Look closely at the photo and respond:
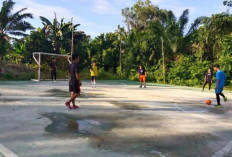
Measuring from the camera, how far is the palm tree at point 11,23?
23406 mm

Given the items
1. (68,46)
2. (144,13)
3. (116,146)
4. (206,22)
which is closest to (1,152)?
(116,146)

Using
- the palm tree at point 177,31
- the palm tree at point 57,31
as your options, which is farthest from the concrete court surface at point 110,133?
the palm tree at point 57,31

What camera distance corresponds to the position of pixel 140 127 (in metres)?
4.98

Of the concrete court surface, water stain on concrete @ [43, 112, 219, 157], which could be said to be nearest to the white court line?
the concrete court surface

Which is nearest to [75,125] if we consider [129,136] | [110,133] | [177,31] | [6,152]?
[110,133]

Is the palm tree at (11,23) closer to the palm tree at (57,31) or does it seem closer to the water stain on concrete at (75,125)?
the palm tree at (57,31)

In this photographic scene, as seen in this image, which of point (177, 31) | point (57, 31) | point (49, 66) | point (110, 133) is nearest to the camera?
point (110, 133)

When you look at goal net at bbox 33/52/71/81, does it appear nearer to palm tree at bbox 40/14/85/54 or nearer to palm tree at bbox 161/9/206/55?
palm tree at bbox 40/14/85/54

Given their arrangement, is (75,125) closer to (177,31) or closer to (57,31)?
(177,31)

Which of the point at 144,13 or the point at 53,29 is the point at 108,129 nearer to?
the point at 53,29

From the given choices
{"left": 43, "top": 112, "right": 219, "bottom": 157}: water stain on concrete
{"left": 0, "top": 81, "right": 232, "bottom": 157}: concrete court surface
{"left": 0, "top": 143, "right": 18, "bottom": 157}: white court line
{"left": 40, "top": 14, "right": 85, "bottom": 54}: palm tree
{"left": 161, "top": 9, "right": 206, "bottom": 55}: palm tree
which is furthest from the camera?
{"left": 40, "top": 14, "right": 85, "bottom": 54}: palm tree

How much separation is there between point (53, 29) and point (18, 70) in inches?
276

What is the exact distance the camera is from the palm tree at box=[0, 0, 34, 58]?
2341 centimetres

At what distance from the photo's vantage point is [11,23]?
2458cm
